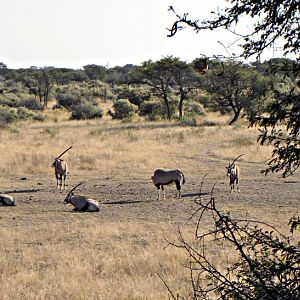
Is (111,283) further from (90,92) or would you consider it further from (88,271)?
(90,92)

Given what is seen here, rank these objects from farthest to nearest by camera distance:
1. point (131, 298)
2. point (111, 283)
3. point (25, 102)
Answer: point (25, 102) < point (111, 283) < point (131, 298)

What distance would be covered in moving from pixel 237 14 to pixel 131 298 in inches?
175

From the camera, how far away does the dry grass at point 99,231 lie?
8297mm

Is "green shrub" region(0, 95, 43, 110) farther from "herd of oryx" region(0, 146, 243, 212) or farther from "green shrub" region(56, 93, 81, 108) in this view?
"herd of oryx" region(0, 146, 243, 212)

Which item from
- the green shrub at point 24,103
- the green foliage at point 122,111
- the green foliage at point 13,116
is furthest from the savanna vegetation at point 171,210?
the green shrub at point 24,103

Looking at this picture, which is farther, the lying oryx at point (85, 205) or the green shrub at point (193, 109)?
the green shrub at point (193, 109)

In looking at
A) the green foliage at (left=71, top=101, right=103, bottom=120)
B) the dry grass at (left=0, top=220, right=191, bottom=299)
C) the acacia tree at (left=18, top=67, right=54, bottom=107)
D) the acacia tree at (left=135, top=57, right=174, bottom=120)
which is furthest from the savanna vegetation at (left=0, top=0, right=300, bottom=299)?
the acacia tree at (left=18, top=67, right=54, bottom=107)

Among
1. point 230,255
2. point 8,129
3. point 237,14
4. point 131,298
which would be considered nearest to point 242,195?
point 230,255

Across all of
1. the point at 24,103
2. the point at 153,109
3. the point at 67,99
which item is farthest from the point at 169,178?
the point at 67,99

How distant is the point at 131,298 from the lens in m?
7.62

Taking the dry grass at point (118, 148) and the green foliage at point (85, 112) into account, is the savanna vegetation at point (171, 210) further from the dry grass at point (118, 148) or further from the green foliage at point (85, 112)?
the green foliage at point (85, 112)

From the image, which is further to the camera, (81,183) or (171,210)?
(81,183)

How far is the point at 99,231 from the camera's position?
39.5 feet

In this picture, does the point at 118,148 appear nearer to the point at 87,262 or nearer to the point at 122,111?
the point at 87,262
